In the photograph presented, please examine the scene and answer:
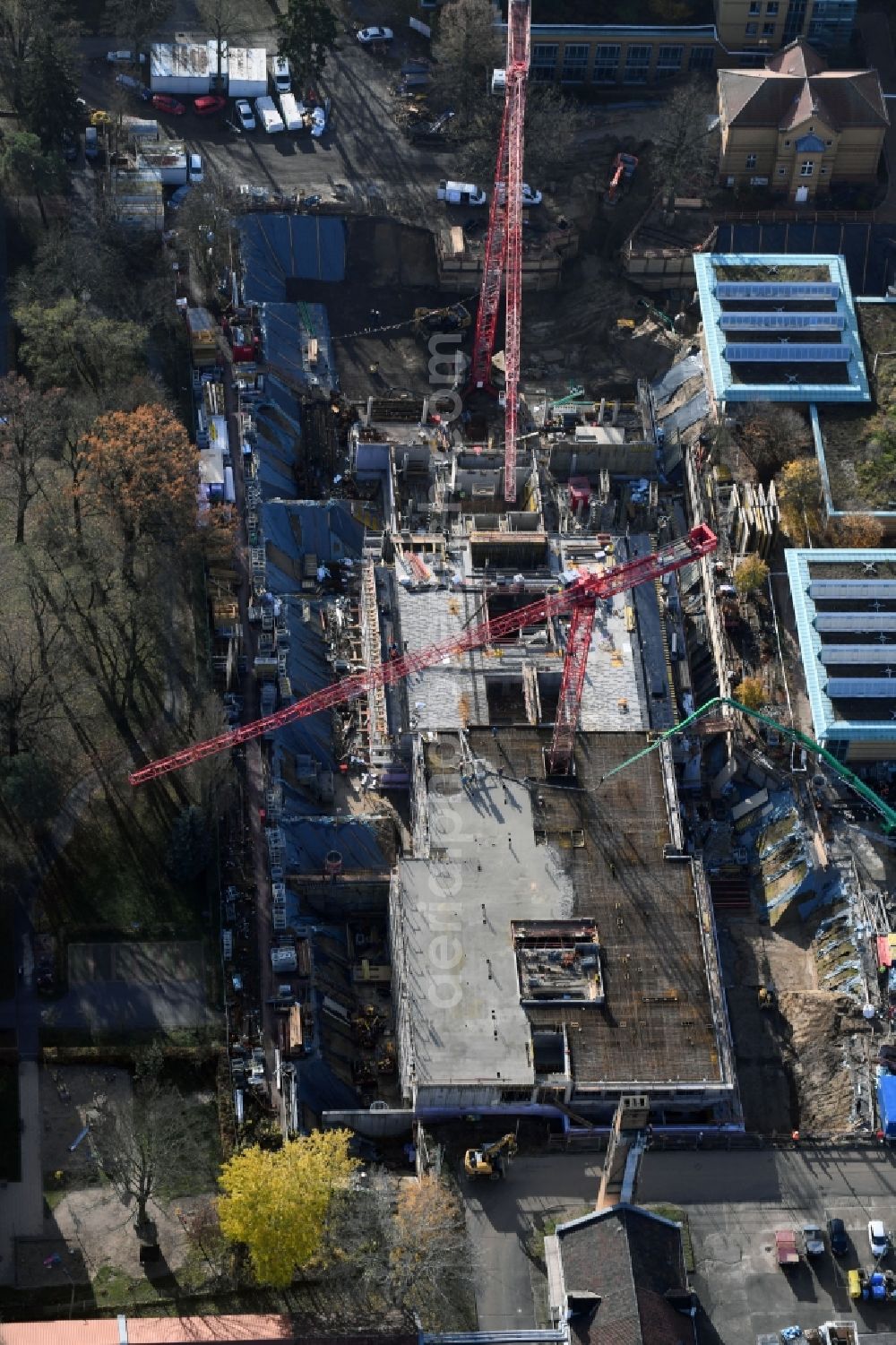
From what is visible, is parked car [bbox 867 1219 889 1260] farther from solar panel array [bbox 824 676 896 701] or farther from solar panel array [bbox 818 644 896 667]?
solar panel array [bbox 818 644 896 667]

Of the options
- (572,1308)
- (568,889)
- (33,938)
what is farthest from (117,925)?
(572,1308)

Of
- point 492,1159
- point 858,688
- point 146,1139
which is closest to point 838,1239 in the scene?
point 492,1159

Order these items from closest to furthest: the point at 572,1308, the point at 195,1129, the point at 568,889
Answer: the point at 572,1308 → the point at 195,1129 → the point at 568,889

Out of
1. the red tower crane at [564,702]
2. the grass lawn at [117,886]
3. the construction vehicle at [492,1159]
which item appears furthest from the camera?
the red tower crane at [564,702]

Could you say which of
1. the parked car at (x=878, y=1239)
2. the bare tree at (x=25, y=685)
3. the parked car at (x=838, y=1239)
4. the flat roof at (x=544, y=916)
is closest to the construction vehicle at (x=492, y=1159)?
the flat roof at (x=544, y=916)

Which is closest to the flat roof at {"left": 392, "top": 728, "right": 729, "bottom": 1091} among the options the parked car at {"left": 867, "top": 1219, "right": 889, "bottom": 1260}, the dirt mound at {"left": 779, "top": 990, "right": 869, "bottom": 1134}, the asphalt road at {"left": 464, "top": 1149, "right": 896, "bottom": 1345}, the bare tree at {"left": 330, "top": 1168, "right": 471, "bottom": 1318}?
the asphalt road at {"left": 464, "top": 1149, "right": 896, "bottom": 1345}

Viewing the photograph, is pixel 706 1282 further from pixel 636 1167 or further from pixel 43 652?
pixel 43 652

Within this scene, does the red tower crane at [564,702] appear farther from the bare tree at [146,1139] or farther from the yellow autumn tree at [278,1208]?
the yellow autumn tree at [278,1208]
